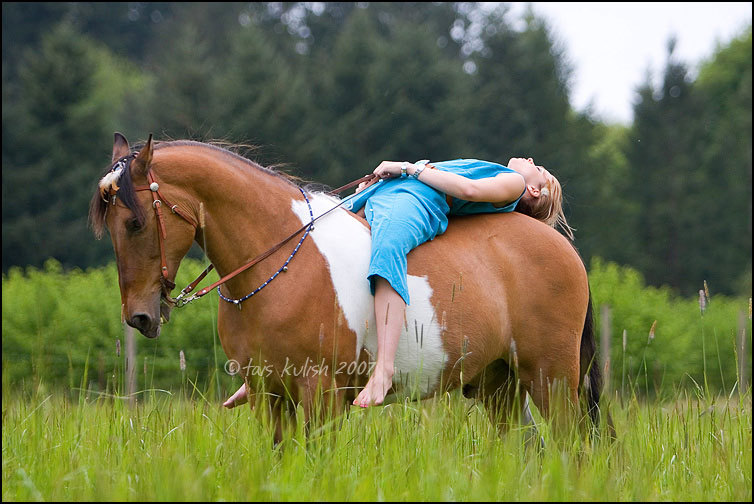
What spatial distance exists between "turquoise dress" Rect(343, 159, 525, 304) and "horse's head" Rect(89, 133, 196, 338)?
94 centimetres

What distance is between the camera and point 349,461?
3477mm

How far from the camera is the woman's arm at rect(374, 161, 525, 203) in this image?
425 centimetres

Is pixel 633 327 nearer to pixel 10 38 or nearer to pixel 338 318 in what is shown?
pixel 338 318

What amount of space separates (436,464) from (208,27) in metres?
41.4

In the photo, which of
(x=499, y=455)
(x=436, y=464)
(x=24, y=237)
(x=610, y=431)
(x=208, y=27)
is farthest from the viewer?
(x=208, y=27)

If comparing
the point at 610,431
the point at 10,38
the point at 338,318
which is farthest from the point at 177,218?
the point at 10,38

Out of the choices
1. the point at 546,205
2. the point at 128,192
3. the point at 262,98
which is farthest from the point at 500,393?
the point at 262,98

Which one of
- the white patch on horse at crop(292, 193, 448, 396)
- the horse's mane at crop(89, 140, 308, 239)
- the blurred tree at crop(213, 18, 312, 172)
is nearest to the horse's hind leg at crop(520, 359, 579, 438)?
the white patch on horse at crop(292, 193, 448, 396)

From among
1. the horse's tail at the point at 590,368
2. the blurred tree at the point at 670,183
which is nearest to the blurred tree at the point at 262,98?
the blurred tree at the point at 670,183

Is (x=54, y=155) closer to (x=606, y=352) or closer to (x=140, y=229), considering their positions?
(x=606, y=352)

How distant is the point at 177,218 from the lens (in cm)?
370

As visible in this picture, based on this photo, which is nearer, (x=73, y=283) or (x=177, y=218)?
(x=177, y=218)

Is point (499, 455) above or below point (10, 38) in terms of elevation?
below

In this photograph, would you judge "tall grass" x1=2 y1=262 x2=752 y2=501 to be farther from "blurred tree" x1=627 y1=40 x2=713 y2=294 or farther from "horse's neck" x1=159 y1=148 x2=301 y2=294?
"blurred tree" x1=627 y1=40 x2=713 y2=294
